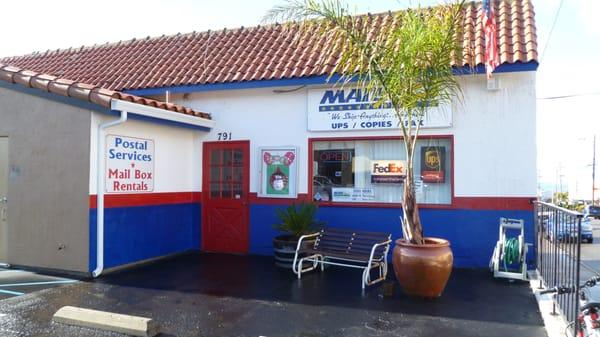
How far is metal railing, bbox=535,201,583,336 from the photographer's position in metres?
4.33

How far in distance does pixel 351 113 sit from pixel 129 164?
4.08m

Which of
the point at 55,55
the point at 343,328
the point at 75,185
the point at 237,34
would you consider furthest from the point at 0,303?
the point at 55,55

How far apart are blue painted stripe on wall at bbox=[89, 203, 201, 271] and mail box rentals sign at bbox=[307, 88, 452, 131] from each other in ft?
10.5

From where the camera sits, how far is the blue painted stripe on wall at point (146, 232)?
7.75 meters

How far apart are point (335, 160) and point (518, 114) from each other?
10.8 ft

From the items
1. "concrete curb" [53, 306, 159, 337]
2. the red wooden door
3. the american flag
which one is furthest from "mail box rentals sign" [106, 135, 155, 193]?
the american flag

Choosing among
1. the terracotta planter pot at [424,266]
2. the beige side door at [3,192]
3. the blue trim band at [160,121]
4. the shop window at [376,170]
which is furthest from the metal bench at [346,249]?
the beige side door at [3,192]

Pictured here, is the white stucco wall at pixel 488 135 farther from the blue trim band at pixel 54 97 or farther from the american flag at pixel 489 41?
the american flag at pixel 489 41

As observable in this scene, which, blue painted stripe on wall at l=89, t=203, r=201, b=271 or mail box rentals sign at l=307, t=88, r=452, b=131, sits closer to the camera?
blue painted stripe on wall at l=89, t=203, r=201, b=271

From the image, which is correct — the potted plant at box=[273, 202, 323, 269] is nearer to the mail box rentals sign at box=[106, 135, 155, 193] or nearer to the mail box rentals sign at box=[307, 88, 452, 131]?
the mail box rentals sign at box=[307, 88, 452, 131]

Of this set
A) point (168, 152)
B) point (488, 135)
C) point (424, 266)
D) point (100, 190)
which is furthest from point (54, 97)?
point (488, 135)

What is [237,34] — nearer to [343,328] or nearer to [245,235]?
[245,235]

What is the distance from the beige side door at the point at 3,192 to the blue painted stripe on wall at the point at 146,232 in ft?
6.37

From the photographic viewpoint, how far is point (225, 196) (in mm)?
9734
